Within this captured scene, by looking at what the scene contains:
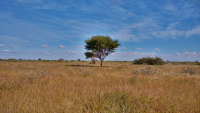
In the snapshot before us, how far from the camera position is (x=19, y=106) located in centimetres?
296

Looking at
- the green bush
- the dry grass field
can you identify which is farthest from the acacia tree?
the dry grass field

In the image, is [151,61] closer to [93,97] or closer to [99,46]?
[99,46]

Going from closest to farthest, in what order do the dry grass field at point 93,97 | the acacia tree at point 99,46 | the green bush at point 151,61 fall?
the dry grass field at point 93,97 < the acacia tree at point 99,46 < the green bush at point 151,61

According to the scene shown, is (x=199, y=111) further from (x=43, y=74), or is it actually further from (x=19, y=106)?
(x=43, y=74)

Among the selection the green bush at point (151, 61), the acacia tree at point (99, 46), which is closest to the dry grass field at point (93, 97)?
the acacia tree at point (99, 46)

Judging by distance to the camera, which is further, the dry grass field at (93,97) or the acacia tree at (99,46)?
the acacia tree at (99,46)

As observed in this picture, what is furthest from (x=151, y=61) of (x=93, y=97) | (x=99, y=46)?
(x=93, y=97)

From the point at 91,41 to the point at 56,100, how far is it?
25677mm

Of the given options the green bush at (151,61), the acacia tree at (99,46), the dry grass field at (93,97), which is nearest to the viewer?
the dry grass field at (93,97)

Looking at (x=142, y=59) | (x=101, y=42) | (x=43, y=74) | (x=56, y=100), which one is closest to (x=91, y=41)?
(x=101, y=42)

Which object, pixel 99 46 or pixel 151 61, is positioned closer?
pixel 99 46

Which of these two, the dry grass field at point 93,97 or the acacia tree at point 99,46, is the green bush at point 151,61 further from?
the dry grass field at point 93,97

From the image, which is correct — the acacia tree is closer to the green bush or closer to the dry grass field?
the green bush

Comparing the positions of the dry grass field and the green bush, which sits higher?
the green bush
